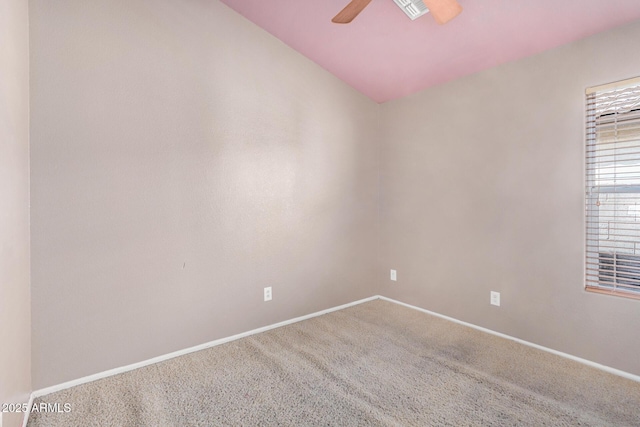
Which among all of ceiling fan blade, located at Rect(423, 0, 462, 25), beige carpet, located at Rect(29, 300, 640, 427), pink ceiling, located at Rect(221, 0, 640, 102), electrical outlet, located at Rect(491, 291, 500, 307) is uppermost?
pink ceiling, located at Rect(221, 0, 640, 102)

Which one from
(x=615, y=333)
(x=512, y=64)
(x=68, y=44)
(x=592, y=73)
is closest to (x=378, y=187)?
(x=512, y=64)

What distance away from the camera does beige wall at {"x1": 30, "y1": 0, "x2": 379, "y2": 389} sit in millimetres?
1835

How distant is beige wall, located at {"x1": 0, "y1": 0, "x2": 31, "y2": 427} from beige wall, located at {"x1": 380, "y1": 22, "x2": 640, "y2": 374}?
2.83 metres

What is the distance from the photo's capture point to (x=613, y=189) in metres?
2.03

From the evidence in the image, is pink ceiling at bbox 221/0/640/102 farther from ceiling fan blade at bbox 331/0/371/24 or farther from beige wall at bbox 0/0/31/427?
beige wall at bbox 0/0/31/427

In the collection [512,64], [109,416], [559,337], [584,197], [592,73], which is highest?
[512,64]

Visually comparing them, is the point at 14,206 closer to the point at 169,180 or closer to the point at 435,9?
the point at 169,180

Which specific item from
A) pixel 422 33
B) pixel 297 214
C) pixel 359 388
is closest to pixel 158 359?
pixel 359 388

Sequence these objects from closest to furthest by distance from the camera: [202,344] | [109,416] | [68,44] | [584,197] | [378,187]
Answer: [109,416] → [68,44] → [584,197] → [202,344] → [378,187]

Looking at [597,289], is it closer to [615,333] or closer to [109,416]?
[615,333]

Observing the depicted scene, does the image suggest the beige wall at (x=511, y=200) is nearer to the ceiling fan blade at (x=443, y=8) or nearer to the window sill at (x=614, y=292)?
the window sill at (x=614, y=292)

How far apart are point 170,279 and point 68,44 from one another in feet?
5.02

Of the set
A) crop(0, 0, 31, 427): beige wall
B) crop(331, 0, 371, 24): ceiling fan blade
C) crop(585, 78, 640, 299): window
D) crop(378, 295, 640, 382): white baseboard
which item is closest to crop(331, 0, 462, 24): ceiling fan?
crop(331, 0, 371, 24): ceiling fan blade

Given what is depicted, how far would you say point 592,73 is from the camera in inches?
80.9
